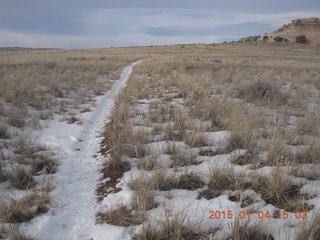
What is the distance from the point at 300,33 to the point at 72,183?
73970 mm

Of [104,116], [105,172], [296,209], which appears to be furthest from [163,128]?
[296,209]

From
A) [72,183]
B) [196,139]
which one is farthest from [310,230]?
[72,183]

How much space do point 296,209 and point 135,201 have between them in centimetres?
170

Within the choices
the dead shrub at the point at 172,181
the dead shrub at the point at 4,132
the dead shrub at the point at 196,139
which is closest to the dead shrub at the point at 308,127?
the dead shrub at the point at 196,139

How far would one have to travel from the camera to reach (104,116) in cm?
580

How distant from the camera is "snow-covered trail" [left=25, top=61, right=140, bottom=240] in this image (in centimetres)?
202

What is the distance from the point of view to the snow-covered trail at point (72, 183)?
202 centimetres

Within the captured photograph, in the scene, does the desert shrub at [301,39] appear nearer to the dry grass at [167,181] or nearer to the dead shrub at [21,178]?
the dry grass at [167,181]

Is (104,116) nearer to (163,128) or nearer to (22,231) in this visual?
(163,128)

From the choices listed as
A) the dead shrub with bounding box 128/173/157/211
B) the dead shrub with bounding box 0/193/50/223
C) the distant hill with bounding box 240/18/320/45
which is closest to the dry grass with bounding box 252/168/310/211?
the dead shrub with bounding box 128/173/157/211

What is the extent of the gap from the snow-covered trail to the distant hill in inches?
2595

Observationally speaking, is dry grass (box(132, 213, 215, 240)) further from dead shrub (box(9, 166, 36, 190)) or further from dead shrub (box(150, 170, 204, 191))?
dead shrub (box(9, 166, 36, 190))

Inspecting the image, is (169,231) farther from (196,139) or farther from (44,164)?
(44,164)
